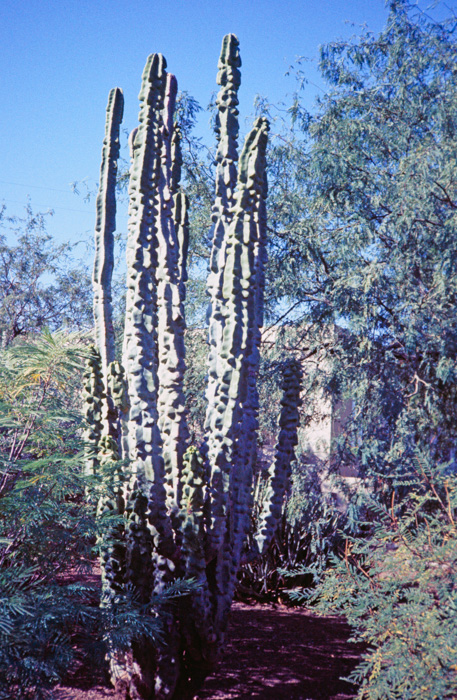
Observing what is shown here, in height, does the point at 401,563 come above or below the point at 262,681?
above

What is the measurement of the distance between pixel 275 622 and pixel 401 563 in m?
2.83

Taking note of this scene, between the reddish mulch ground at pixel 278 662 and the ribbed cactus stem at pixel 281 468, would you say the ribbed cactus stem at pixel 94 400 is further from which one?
the reddish mulch ground at pixel 278 662

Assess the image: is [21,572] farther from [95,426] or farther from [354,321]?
[354,321]

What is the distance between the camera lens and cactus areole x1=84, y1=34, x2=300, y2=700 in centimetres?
336

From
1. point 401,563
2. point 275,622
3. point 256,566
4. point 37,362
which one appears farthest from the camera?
point 256,566

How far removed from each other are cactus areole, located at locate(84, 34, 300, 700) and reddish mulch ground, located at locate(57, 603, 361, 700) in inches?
15.4

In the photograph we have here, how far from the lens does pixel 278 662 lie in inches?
170

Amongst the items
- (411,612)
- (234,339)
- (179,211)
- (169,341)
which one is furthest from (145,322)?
(411,612)

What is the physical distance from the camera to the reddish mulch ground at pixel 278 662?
3738mm

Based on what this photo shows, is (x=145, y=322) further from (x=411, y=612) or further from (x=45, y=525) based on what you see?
(x=411, y=612)

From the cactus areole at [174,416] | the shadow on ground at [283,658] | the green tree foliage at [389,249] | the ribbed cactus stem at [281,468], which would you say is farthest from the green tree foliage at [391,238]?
the cactus areole at [174,416]

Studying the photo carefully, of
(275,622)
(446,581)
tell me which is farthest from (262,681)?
(446,581)

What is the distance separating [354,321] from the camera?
6.92m

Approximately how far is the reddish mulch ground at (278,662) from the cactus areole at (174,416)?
0.39m
